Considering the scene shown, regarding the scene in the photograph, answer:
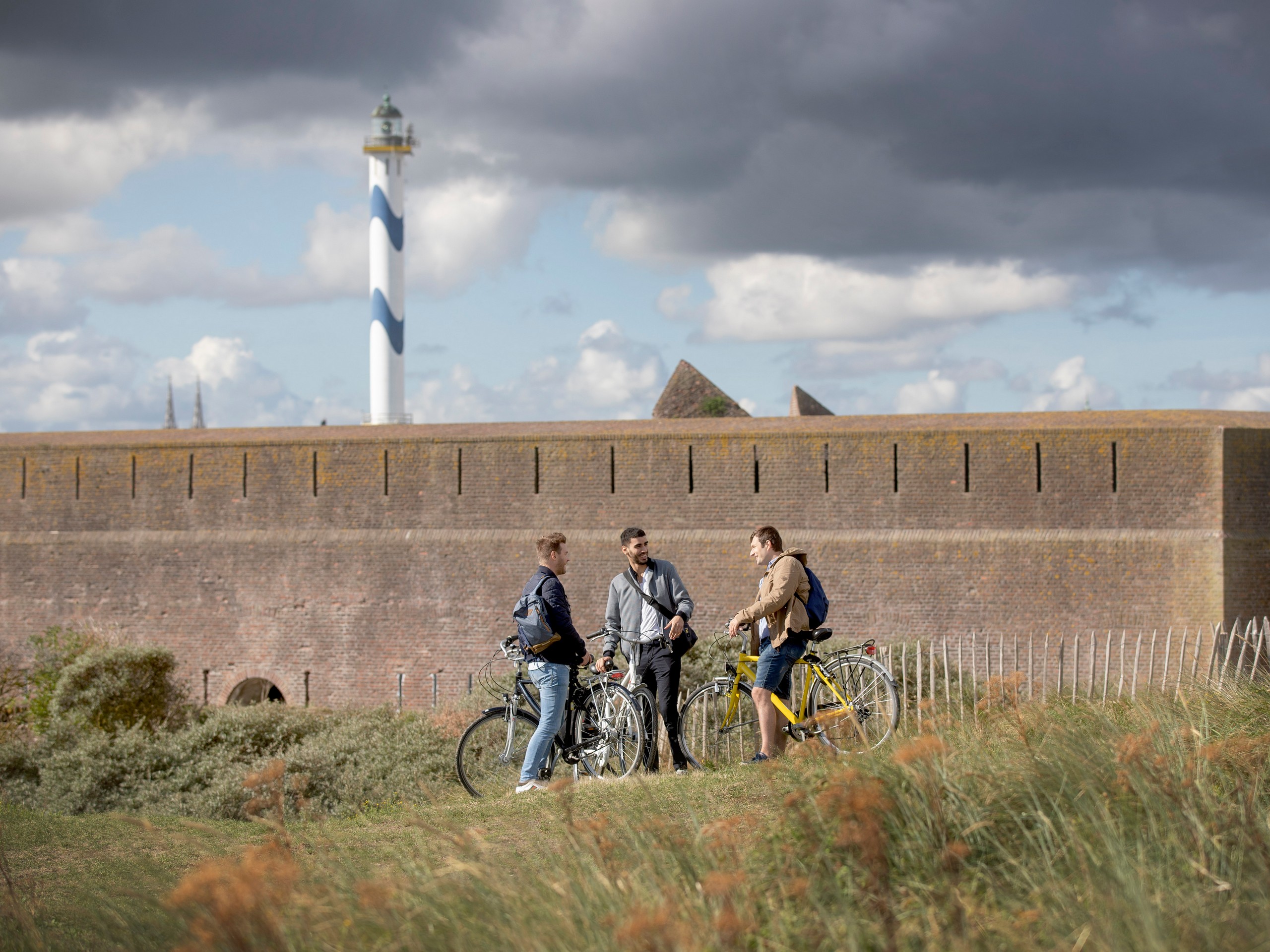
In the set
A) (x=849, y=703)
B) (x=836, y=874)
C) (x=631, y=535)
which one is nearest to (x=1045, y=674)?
(x=849, y=703)

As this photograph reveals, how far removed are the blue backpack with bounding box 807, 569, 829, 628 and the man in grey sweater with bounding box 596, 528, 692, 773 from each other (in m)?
0.72

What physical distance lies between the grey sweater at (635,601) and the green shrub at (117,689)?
8.46 m

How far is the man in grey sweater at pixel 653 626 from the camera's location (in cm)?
617

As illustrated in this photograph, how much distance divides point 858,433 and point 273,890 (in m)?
12.5

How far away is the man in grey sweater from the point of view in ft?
20.2

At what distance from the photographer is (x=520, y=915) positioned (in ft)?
9.28

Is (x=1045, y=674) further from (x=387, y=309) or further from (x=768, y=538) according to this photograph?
(x=387, y=309)

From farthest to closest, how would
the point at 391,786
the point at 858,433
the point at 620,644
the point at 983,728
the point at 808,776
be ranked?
the point at 858,433
the point at 391,786
the point at 620,644
the point at 983,728
the point at 808,776

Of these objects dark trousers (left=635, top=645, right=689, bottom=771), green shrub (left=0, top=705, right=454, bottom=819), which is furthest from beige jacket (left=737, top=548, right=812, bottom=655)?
green shrub (left=0, top=705, right=454, bottom=819)

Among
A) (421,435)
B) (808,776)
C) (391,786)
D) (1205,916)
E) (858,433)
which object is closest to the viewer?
(1205,916)

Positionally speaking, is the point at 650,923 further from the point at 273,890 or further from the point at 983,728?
the point at 983,728

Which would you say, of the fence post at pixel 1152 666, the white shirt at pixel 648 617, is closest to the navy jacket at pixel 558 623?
the white shirt at pixel 648 617

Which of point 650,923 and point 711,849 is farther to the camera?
point 711,849

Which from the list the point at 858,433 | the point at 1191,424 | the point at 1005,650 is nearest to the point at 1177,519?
the point at 1191,424
